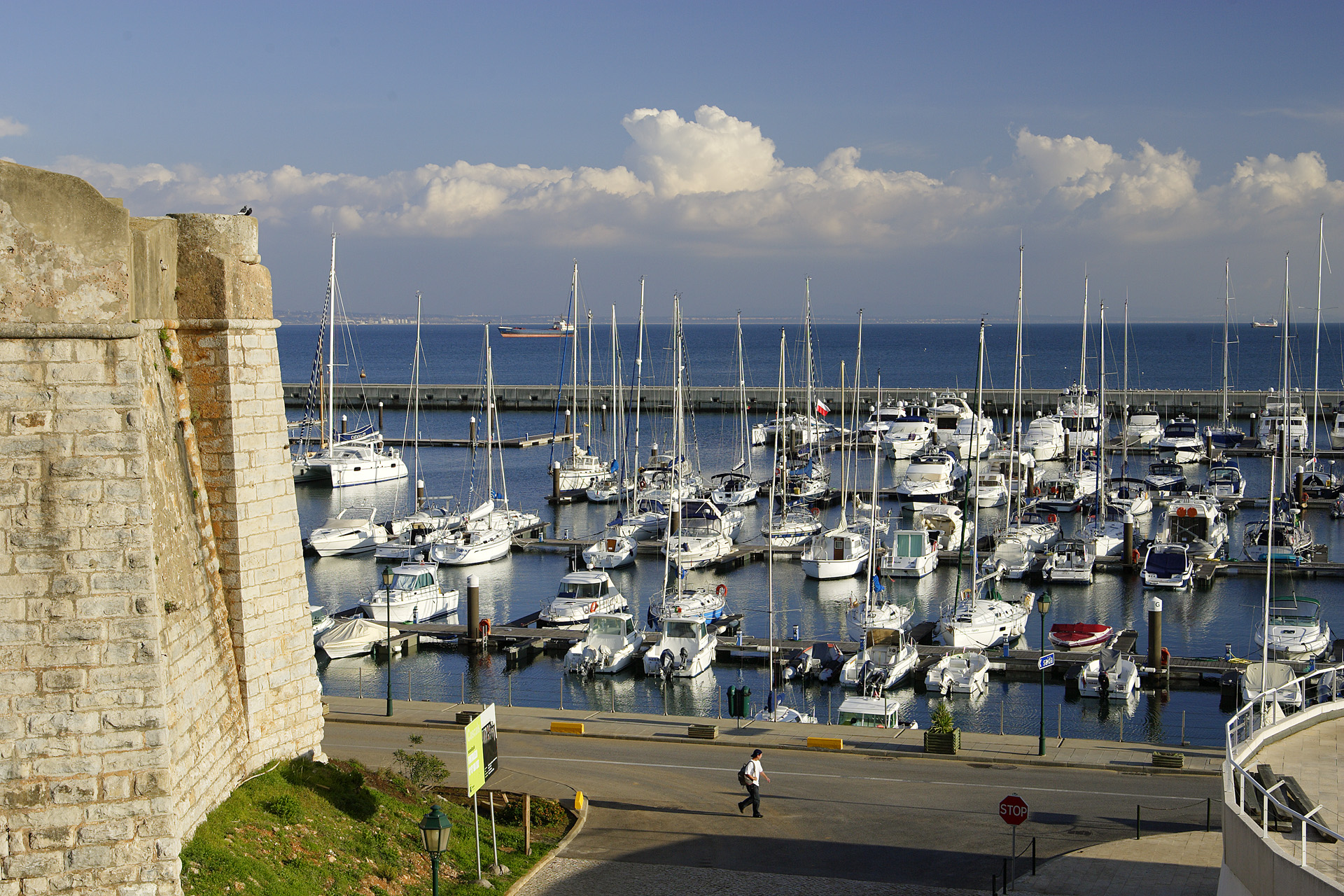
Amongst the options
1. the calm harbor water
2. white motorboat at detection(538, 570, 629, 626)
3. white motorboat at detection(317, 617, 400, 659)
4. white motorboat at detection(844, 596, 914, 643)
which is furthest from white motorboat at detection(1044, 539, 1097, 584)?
white motorboat at detection(317, 617, 400, 659)

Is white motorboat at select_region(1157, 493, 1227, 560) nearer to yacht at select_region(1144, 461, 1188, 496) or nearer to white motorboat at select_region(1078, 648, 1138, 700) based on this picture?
yacht at select_region(1144, 461, 1188, 496)

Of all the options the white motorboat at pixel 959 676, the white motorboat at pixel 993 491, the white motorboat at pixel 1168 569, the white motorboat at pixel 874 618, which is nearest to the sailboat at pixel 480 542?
the white motorboat at pixel 874 618

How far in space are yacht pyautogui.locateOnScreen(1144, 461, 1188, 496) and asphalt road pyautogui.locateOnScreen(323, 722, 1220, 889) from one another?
52.1 m

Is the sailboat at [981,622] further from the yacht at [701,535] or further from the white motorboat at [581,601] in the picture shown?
the yacht at [701,535]

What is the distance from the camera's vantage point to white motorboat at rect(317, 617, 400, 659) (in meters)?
40.6

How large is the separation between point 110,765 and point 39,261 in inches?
192

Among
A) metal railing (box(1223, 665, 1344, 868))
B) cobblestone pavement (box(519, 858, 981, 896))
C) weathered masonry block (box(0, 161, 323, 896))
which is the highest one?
weathered masonry block (box(0, 161, 323, 896))

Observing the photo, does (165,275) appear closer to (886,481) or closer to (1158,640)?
(1158,640)

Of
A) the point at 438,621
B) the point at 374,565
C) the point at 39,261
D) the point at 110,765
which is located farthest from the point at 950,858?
the point at 374,565

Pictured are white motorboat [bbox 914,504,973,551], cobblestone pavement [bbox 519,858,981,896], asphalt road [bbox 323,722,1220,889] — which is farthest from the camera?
white motorboat [bbox 914,504,973,551]

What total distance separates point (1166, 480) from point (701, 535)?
32816mm

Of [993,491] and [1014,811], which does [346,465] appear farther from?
[1014,811]

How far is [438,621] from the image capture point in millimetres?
46375

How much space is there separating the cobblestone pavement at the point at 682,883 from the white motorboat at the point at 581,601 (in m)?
24.4
